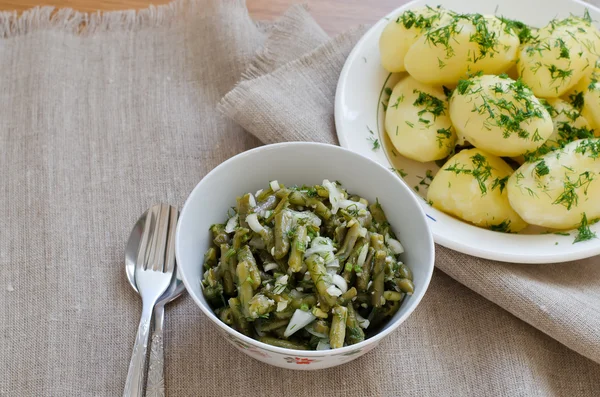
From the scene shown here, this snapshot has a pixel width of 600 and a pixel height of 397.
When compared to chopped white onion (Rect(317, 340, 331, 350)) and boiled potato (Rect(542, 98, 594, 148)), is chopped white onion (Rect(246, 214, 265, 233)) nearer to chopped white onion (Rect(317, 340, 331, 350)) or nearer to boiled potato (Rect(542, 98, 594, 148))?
chopped white onion (Rect(317, 340, 331, 350))

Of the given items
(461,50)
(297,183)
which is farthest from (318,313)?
(461,50)

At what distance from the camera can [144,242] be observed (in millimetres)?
1361

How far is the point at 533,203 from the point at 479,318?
29 cm

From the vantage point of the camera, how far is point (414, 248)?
1.21 metres

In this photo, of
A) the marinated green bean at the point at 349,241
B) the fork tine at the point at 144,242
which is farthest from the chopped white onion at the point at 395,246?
the fork tine at the point at 144,242

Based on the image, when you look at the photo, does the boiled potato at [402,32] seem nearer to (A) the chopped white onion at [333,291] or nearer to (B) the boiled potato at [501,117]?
(B) the boiled potato at [501,117]

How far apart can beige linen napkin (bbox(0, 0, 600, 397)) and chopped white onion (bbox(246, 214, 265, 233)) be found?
0.93ft

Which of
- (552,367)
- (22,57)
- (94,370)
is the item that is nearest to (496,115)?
(552,367)

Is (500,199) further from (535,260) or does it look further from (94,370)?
(94,370)

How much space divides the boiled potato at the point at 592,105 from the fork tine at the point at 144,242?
1057 millimetres

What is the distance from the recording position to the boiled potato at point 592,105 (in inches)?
54.4

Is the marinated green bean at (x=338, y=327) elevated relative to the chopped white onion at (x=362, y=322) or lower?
elevated

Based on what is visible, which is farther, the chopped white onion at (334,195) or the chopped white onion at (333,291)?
the chopped white onion at (334,195)

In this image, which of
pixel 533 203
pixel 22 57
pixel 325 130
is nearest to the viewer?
pixel 533 203
